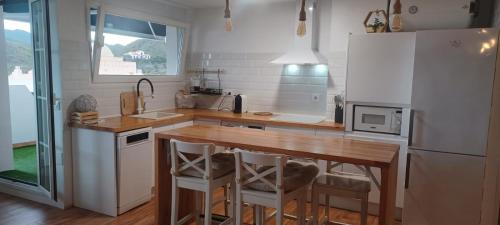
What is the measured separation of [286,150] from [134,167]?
5.85 feet

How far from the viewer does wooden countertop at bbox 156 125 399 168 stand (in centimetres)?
223

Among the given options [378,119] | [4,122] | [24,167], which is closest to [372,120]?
[378,119]

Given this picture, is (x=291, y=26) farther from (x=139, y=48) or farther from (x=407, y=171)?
(x=407, y=171)

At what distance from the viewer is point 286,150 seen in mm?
2381

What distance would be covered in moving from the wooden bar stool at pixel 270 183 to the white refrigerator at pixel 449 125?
121cm

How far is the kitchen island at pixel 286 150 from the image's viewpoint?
2.20 m

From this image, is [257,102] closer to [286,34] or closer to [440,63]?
[286,34]

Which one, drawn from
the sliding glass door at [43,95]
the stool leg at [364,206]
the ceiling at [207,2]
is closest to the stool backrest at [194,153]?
the stool leg at [364,206]

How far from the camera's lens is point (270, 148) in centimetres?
244

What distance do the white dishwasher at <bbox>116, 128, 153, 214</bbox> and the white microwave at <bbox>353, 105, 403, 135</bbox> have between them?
2.11 meters

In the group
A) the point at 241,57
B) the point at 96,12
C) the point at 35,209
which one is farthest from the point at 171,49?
the point at 35,209

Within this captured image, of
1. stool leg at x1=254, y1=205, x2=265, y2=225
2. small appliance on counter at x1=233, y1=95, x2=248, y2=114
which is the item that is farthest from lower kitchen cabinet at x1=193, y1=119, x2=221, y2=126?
stool leg at x1=254, y1=205, x2=265, y2=225

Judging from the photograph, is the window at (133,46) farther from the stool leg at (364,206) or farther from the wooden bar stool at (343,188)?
the stool leg at (364,206)

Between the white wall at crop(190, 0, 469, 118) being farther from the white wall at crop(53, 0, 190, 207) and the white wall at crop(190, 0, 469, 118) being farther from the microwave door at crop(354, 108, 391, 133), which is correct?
the white wall at crop(53, 0, 190, 207)
